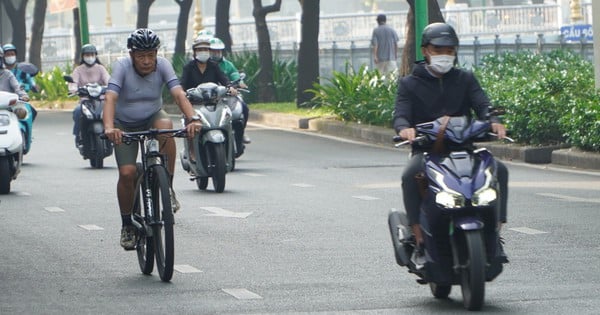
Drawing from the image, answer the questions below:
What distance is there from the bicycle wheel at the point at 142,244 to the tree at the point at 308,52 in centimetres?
2114

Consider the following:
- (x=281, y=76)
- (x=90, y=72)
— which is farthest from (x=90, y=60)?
(x=281, y=76)

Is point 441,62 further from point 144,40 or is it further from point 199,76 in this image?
point 199,76

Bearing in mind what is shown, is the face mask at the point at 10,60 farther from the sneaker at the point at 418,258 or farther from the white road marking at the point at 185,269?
the sneaker at the point at 418,258

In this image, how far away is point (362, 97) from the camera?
90.2 feet

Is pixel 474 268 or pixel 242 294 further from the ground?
pixel 474 268

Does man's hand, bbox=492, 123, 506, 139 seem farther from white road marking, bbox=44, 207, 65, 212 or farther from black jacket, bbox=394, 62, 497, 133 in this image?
white road marking, bbox=44, 207, 65, 212

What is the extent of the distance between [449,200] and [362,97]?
18.5 meters

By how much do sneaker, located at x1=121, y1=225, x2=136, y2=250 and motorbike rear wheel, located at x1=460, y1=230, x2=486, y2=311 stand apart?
116 inches

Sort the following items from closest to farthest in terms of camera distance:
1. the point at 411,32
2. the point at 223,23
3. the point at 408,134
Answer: the point at 408,134, the point at 411,32, the point at 223,23

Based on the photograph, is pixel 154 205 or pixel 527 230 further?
pixel 527 230

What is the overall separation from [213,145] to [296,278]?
23.2 feet

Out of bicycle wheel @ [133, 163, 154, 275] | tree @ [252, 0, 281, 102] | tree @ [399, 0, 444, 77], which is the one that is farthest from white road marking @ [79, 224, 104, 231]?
tree @ [252, 0, 281, 102]

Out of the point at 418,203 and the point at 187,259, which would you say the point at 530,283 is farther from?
the point at 187,259

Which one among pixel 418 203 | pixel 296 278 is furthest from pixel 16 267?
pixel 418 203
